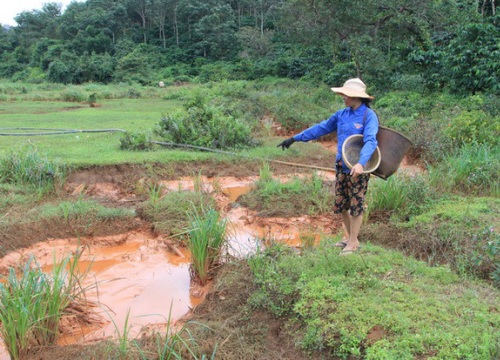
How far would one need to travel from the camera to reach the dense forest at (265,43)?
41.4ft

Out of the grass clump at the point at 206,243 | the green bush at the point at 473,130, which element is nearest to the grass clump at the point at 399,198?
the grass clump at the point at 206,243

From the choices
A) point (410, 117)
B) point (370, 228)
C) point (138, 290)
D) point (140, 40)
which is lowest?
point (138, 290)

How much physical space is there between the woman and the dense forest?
7.58m

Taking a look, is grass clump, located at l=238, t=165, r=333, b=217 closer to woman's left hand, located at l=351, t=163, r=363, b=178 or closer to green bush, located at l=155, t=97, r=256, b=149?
green bush, located at l=155, t=97, r=256, b=149

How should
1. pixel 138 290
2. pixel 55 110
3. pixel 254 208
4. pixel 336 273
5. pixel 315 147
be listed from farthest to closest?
pixel 55 110 → pixel 315 147 → pixel 254 208 → pixel 138 290 → pixel 336 273

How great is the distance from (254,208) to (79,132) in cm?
541

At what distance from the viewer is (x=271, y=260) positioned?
388 centimetres

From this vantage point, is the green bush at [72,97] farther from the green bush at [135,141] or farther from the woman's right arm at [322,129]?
the woman's right arm at [322,129]

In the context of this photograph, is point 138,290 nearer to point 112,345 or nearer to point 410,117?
point 112,345

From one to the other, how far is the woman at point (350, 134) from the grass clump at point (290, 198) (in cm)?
168

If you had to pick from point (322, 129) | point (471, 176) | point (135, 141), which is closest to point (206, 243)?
point (322, 129)

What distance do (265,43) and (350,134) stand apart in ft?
92.4

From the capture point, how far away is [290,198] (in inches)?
243

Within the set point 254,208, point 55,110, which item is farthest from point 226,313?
point 55,110
